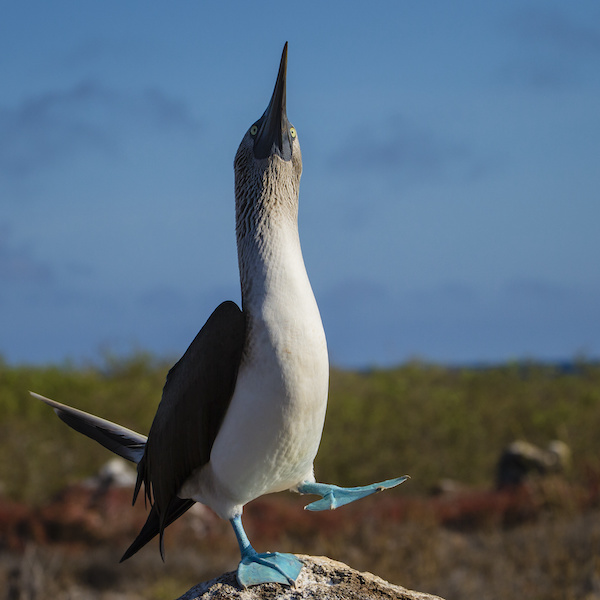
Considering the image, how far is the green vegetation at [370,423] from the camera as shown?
13.0m

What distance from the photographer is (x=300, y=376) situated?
9.15ft

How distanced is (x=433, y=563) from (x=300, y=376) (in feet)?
19.7

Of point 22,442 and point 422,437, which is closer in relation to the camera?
point 22,442

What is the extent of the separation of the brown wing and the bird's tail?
27 cm

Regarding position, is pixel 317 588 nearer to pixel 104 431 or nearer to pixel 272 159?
pixel 104 431

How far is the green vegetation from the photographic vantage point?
42.7ft

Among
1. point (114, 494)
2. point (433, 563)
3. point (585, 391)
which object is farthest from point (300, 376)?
point (585, 391)

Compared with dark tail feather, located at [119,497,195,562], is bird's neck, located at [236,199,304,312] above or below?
above

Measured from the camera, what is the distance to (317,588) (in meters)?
3.01

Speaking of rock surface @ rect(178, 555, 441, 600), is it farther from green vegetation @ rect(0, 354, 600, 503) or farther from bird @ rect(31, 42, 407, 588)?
green vegetation @ rect(0, 354, 600, 503)

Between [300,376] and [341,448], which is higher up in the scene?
[300,376]

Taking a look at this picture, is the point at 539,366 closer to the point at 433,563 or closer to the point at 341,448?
the point at 341,448

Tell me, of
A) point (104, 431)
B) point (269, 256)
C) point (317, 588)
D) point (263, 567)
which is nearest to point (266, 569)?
point (263, 567)

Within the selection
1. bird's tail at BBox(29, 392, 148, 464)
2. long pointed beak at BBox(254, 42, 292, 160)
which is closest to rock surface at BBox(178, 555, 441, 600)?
bird's tail at BBox(29, 392, 148, 464)
